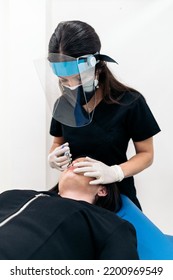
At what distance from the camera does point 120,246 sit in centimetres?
100

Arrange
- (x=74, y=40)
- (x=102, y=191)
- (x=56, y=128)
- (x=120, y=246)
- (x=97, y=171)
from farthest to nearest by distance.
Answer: (x=56, y=128), (x=102, y=191), (x=97, y=171), (x=74, y=40), (x=120, y=246)

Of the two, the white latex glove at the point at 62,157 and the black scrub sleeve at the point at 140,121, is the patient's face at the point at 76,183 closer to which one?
the white latex glove at the point at 62,157

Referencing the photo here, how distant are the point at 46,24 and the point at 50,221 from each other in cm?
123

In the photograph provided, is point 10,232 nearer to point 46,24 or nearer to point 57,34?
point 57,34

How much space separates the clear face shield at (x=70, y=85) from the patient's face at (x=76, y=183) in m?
0.21

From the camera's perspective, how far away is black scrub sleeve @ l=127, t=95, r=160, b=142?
135 cm

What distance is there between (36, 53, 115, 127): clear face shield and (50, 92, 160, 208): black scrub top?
0.07 metres

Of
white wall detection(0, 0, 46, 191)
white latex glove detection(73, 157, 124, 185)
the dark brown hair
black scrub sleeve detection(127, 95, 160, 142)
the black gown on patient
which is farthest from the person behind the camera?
white wall detection(0, 0, 46, 191)

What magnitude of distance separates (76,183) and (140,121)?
1.34ft

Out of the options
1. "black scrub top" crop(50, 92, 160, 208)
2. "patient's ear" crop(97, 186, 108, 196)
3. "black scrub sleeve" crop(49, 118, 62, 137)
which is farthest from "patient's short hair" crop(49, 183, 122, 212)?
"black scrub sleeve" crop(49, 118, 62, 137)

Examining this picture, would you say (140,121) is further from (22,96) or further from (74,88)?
(22,96)

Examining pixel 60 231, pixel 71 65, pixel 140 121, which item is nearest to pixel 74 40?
pixel 71 65

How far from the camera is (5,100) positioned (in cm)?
191

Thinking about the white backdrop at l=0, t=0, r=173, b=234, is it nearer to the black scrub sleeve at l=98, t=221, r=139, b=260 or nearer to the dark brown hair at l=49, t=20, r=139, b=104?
the dark brown hair at l=49, t=20, r=139, b=104
